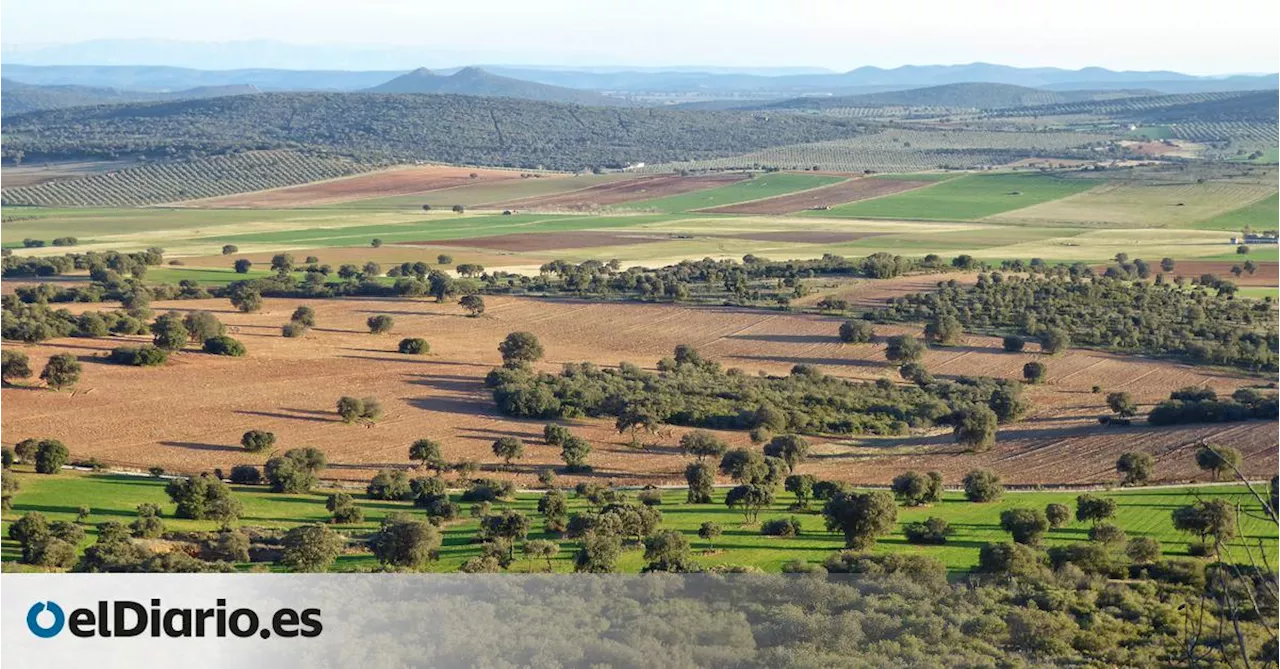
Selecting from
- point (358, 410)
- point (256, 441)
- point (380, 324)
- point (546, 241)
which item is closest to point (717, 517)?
point (256, 441)

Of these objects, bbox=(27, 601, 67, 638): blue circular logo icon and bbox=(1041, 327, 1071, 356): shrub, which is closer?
bbox=(27, 601, 67, 638): blue circular logo icon

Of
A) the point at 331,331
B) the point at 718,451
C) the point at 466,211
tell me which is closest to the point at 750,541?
the point at 718,451

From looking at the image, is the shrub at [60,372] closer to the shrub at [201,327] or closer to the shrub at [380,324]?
the shrub at [201,327]

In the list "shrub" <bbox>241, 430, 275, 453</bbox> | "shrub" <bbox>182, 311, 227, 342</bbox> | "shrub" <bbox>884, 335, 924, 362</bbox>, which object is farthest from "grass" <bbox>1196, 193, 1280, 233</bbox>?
"shrub" <bbox>241, 430, 275, 453</bbox>

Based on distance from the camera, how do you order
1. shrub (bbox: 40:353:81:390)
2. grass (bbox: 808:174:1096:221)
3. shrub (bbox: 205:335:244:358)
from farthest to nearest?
grass (bbox: 808:174:1096:221) → shrub (bbox: 205:335:244:358) → shrub (bbox: 40:353:81:390)

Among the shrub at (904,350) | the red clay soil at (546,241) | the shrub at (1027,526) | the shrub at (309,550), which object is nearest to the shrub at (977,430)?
the shrub at (1027,526)

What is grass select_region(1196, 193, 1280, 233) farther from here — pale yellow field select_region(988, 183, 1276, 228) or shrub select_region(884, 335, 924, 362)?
shrub select_region(884, 335, 924, 362)
